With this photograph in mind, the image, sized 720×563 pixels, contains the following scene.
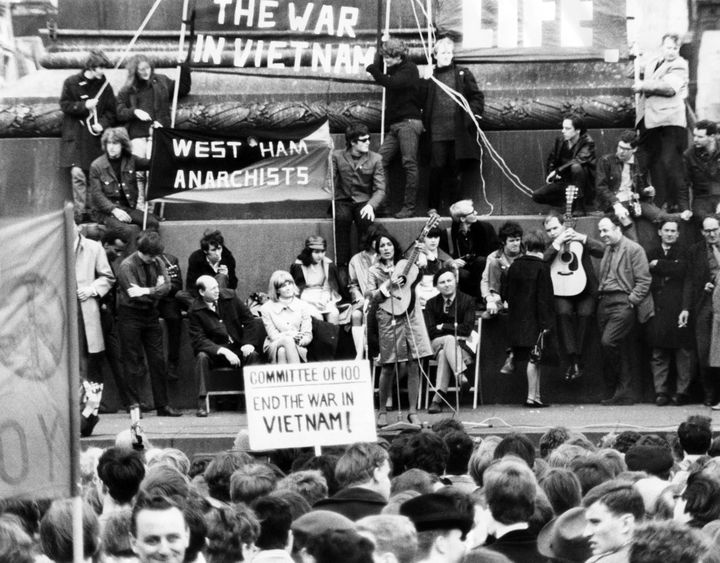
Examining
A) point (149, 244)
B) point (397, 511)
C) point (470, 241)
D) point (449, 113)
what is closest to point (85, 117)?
point (149, 244)

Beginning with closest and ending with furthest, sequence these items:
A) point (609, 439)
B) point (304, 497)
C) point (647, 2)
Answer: point (304, 497)
point (609, 439)
point (647, 2)

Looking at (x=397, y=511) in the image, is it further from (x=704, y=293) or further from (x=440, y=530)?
(x=704, y=293)

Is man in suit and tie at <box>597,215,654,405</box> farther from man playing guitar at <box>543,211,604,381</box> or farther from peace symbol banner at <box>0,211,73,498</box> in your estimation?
peace symbol banner at <box>0,211,73,498</box>

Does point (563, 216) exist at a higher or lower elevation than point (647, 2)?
lower

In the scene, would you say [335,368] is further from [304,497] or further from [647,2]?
[647,2]

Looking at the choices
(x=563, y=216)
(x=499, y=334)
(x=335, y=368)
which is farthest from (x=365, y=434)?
(x=563, y=216)

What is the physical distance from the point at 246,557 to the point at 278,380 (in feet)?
15.4

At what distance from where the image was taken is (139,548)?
Answer: 23.8 feet

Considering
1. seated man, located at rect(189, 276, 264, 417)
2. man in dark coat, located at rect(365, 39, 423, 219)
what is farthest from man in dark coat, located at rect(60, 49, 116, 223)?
man in dark coat, located at rect(365, 39, 423, 219)

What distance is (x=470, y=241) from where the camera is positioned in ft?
62.2

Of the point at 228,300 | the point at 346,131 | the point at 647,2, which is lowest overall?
the point at 228,300

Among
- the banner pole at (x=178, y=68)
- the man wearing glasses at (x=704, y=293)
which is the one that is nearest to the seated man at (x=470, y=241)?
the man wearing glasses at (x=704, y=293)

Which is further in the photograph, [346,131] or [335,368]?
[346,131]

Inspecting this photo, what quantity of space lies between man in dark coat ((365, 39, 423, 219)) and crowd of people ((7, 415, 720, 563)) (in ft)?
30.1
